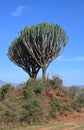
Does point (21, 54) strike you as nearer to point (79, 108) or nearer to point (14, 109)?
point (79, 108)

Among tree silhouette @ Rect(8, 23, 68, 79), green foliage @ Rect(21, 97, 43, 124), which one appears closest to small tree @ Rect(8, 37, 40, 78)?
tree silhouette @ Rect(8, 23, 68, 79)

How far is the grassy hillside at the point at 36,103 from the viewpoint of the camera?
52.3ft

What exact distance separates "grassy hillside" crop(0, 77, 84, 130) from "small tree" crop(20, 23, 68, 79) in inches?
338

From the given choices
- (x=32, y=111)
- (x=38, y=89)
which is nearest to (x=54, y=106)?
(x=38, y=89)

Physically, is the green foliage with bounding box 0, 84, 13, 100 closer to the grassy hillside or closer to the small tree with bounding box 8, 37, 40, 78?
the grassy hillside

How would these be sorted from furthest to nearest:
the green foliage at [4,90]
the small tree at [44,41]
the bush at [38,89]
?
A: the small tree at [44,41] < the bush at [38,89] < the green foliage at [4,90]

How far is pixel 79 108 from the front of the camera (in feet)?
75.5

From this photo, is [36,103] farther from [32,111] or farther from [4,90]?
[4,90]

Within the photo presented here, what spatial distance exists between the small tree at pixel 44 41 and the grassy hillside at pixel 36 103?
859 cm

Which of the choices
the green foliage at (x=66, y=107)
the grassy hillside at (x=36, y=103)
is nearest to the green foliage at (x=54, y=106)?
the grassy hillside at (x=36, y=103)

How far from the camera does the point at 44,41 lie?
31.4 meters

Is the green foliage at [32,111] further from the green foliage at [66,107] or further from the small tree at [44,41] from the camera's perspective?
the small tree at [44,41]

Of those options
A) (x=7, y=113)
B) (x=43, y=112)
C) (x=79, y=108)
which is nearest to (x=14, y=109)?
(x=7, y=113)

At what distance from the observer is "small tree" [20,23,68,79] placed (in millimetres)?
31312
